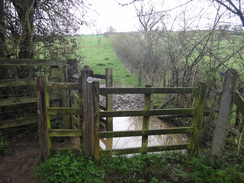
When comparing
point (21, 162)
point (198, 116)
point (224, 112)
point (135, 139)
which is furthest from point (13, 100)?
point (224, 112)

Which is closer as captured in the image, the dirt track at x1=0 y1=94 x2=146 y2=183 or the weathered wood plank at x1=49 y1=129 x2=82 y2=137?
the weathered wood plank at x1=49 y1=129 x2=82 y2=137

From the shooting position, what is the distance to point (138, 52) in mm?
16547

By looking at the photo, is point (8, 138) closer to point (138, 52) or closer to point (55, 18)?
point (55, 18)

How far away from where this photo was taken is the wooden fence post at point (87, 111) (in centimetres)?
301

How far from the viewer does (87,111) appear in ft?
10.1

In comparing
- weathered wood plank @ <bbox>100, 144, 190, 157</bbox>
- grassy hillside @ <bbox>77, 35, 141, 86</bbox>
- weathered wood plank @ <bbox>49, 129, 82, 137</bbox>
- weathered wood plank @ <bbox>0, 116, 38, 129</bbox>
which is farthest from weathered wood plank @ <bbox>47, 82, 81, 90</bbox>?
grassy hillside @ <bbox>77, 35, 141, 86</bbox>

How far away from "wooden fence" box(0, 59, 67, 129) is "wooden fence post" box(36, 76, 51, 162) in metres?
1.76

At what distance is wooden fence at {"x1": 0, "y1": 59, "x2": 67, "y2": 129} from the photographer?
4.25 meters

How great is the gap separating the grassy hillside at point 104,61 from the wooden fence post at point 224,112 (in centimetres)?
497

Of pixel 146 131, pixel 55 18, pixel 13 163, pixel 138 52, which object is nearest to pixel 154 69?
pixel 138 52

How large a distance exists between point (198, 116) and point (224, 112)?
548mm

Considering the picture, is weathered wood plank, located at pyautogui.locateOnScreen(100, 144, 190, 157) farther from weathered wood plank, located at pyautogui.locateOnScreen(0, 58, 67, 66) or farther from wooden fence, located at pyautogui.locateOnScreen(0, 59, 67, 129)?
weathered wood plank, located at pyautogui.locateOnScreen(0, 58, 67, 66)

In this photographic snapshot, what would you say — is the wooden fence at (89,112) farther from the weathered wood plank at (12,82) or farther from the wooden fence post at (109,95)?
the wooden fence post at (109,95)

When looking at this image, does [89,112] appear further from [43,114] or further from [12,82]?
[12,82]
